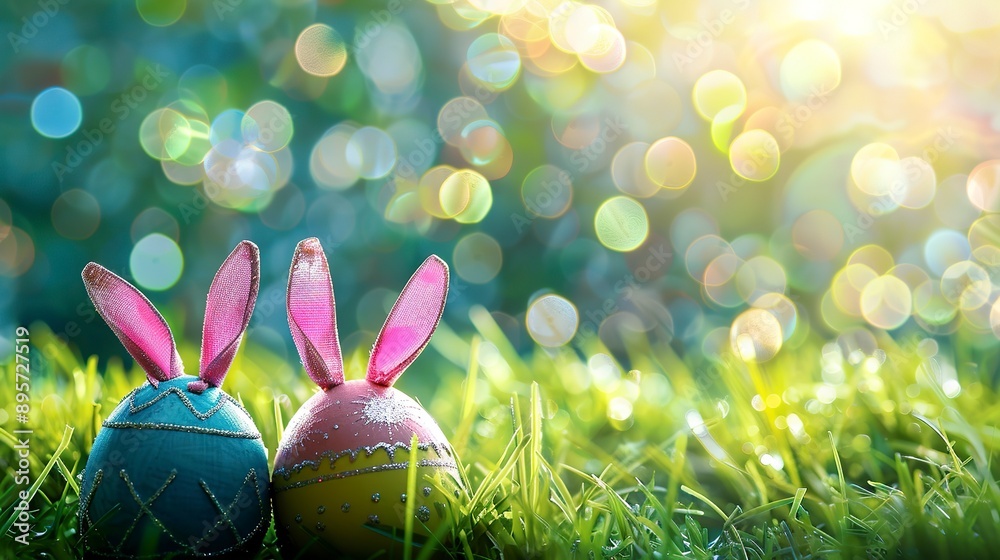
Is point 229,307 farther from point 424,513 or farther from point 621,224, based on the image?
point 621,224

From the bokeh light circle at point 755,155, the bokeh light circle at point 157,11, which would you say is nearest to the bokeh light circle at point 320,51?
the bokeh light circle at point 157,11

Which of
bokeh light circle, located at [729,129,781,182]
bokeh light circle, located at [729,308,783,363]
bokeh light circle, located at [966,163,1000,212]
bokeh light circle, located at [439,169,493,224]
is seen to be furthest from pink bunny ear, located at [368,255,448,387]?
bokeh light circle, located at [966,163,1000,212]

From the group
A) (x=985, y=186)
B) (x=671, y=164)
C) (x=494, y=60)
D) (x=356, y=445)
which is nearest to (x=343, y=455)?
(x=356, y=445)

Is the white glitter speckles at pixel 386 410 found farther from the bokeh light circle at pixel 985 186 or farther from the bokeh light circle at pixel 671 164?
the bokeh light circle at pixel 985 186

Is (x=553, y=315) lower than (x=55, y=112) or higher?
lower

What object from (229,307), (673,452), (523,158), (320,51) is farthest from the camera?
(523,158)
